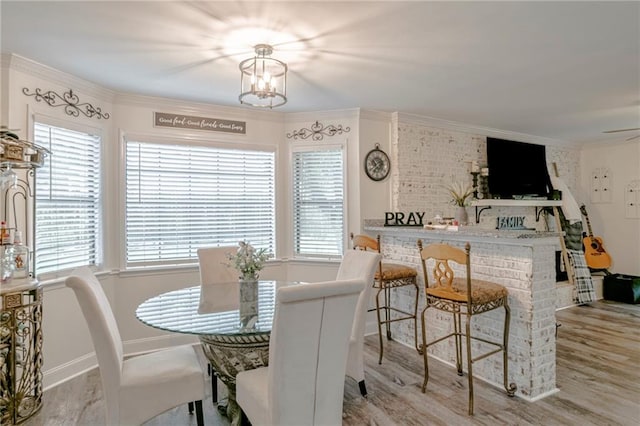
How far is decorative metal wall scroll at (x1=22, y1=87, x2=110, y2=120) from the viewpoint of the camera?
3009 mm

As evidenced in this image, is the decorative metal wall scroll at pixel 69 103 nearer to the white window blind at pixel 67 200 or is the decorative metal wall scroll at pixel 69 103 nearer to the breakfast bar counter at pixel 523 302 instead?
the white window blind at pixel 67 200

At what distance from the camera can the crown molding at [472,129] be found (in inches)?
179

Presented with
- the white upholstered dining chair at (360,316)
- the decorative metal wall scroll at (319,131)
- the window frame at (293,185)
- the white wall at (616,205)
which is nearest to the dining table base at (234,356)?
the white upholstered dining chair at (360,316)

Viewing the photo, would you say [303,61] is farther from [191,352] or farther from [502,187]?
[502,187]

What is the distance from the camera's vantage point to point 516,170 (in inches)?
222

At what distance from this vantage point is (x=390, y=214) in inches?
172

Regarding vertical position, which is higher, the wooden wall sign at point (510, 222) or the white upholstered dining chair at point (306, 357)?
the wooden wall sign at point (510, 222)

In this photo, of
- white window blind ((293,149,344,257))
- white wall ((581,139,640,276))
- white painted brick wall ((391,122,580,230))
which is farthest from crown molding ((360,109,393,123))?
white wall ((581,139,640,276))

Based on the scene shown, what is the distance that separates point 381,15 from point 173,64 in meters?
1.72

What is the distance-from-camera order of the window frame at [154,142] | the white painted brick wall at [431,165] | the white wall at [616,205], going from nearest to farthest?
the window frame at [154,142] < the white painted brick wall at [431,165] < the white wall at [616,205]

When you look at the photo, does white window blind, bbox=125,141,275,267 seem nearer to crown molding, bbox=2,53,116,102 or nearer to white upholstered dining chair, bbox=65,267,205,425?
crown molding, bbox=2,53,116,102

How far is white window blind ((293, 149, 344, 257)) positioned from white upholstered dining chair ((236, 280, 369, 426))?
8.43 ft

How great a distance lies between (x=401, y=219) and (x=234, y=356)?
268 cm

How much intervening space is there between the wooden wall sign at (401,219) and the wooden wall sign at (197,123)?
2003mm
